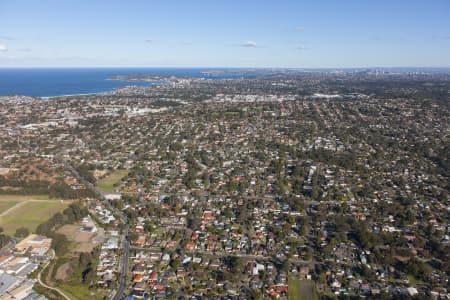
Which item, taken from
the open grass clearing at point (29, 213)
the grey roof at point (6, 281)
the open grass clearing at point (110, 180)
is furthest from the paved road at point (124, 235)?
the grey roof at point (6, 281)

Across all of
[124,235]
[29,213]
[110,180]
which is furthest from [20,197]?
[124,235]

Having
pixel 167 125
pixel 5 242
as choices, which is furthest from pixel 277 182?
pixel 167 125

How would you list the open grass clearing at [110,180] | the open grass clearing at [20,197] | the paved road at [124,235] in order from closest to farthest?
the paved road at [124,235] < the open grass clearing at [20,197] < the open grass clearing at [110,180]

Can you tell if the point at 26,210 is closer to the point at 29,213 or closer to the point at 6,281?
the point at 29,213

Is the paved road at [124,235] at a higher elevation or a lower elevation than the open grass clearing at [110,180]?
lower

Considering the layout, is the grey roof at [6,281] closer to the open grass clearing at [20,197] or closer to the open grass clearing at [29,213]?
the open grass clearing at [29,213]

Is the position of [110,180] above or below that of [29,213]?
above

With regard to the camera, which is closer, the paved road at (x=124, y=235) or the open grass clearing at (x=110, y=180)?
the paved road at (x=124, y=235)

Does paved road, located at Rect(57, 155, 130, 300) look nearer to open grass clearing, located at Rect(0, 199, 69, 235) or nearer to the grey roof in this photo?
open grass clearing, located at Rect(0, 199, 69, 235)

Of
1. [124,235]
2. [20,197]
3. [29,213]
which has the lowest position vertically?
[124,235]

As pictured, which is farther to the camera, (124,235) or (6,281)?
(124,235)
